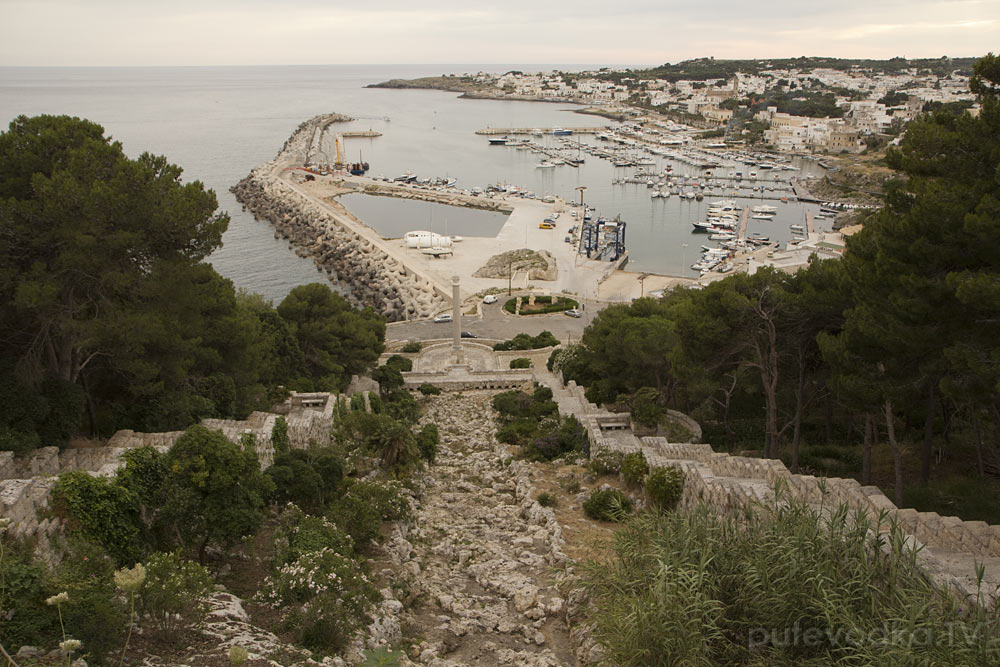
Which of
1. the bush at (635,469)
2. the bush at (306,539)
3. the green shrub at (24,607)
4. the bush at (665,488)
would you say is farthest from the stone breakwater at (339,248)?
the green shrub at (24,607)

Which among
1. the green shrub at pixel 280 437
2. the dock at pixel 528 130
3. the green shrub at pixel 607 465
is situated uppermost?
the dock at pixel 528 130

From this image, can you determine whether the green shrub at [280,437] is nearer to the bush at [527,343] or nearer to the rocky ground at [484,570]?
the rocky ground at [484,570]

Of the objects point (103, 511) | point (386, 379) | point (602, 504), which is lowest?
point (386, 379)

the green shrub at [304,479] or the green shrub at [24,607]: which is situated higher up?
the green shrub at [24,607]

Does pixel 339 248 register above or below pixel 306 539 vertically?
below

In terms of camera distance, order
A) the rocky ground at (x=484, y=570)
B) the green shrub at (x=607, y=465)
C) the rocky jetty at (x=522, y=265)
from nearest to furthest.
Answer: the rocky ground at (x=484, y=570)
the green shrub at (x=607, y=465)
the rocky jetty at (x=522, y=265)

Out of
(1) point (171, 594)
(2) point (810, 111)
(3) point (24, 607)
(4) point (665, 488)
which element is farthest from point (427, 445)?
(2) point (810, 111)

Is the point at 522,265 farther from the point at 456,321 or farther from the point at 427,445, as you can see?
the point at 427,445
